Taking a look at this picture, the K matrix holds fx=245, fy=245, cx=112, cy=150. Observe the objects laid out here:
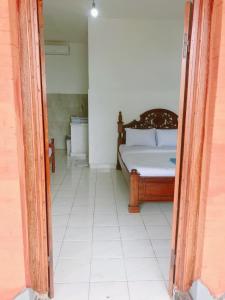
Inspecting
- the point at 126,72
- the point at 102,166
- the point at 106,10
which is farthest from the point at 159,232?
the point at 106,10

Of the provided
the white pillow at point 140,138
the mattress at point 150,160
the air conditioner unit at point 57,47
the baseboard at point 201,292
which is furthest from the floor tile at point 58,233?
the air conditioner unit at point 57,47

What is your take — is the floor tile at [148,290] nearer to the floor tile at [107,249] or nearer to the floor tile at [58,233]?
the floor tile at [107,249]

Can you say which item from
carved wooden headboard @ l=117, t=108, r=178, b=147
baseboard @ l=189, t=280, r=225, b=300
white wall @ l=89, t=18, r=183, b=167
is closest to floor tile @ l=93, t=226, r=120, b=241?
baseboard @ l=189, t=280, r=225, b=300

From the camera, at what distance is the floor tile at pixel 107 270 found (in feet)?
6.11

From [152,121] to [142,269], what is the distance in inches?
137

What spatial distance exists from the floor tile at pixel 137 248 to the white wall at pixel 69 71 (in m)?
5.35

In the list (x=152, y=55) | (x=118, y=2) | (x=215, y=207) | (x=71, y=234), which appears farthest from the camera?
(x=152, y=55)

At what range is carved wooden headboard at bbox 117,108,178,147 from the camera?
4996 millimetres

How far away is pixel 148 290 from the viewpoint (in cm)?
174

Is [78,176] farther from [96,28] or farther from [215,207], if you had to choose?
[215,207]

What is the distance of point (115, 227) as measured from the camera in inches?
105

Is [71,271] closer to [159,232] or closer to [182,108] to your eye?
[159,232]

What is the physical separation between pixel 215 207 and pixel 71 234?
159cm

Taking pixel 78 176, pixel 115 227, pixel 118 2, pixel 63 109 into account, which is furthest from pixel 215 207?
pixel 63 109
